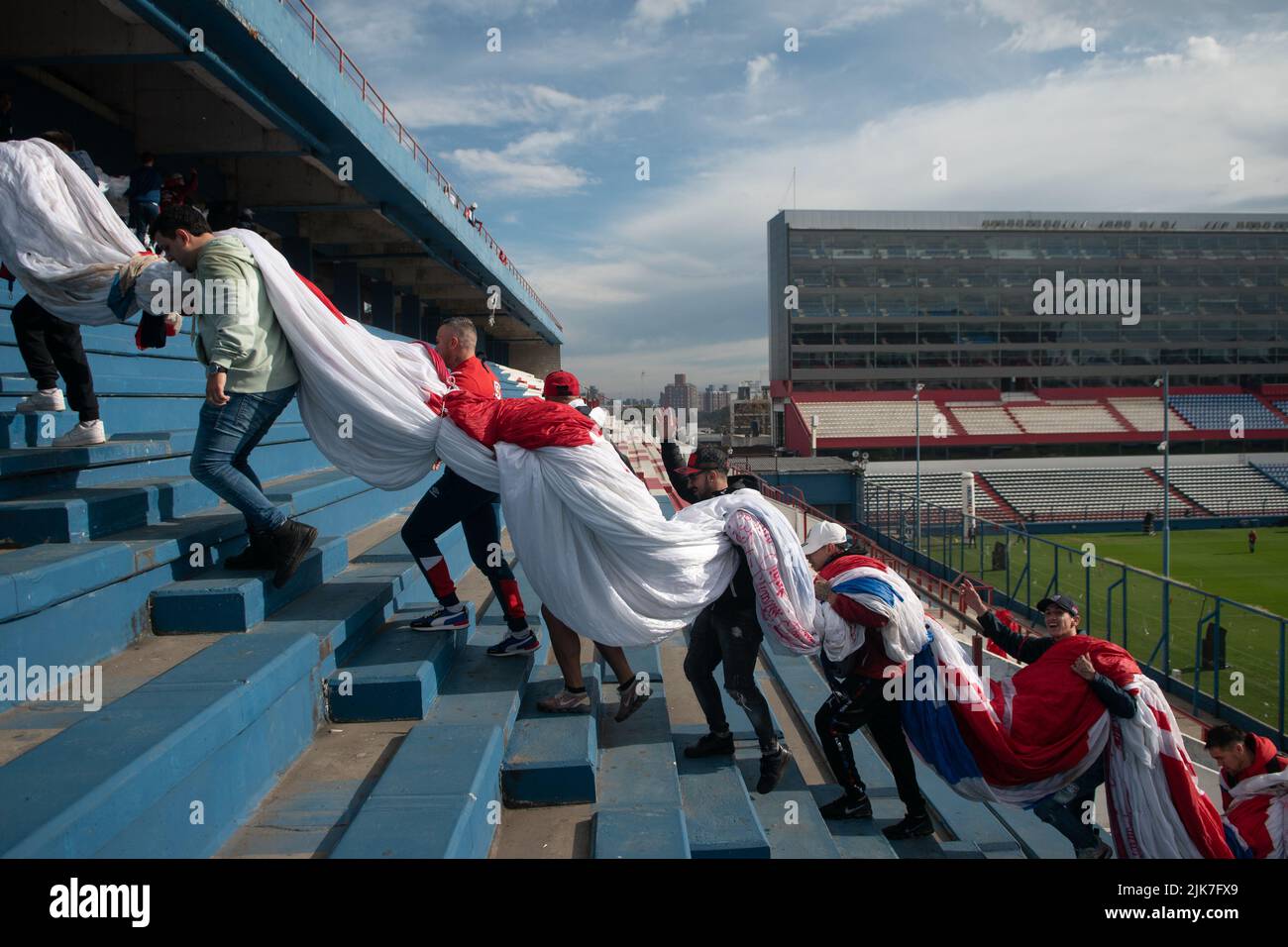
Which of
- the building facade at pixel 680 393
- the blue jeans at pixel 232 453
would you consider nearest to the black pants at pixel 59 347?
the blue jeans at pixel 232 453

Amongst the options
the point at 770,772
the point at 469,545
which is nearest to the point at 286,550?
the point at 469,545

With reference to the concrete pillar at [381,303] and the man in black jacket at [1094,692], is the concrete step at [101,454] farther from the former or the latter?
the concrete pillar at [381,303]

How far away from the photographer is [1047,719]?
3.28m

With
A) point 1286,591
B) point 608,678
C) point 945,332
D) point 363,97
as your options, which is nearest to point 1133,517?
point 1286,591

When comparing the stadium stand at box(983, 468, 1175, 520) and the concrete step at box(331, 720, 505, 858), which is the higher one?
the concrete step at box(331, 720, 505, 858)

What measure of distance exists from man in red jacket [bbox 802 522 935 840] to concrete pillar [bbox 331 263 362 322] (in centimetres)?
1607

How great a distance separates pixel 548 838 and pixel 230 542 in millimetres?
2027

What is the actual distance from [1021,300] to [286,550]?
4935cm

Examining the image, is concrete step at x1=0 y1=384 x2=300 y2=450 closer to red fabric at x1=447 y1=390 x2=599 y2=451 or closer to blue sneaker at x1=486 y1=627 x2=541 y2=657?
red fabric at x1=447 y1=390 x2=599 y2=451

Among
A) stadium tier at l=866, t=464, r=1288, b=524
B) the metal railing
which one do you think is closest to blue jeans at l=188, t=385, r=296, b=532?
the metal railing

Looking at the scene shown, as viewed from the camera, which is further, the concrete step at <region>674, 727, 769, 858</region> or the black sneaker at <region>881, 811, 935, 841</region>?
the black sneaker at <region>881, 811, 935, 841</region>

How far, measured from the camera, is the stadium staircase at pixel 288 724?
195 centimetres

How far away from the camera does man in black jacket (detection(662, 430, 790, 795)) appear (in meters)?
3.36
